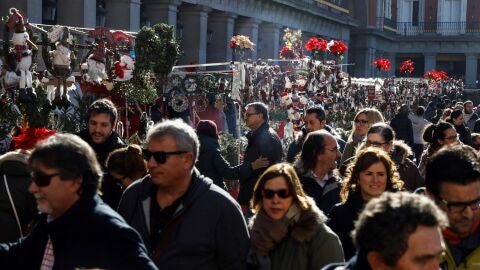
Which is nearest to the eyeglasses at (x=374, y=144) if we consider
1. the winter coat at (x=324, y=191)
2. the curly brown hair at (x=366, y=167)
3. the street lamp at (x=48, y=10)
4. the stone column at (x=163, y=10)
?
the winter coat at (x=324, y=191)

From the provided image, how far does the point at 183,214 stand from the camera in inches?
165

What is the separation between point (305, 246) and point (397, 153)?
271cm

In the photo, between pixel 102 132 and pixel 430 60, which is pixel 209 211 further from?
pixel 430 60

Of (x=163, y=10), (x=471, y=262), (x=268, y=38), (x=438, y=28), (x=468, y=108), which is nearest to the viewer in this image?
(x=471, y=262)

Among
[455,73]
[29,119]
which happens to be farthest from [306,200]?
[455,73]

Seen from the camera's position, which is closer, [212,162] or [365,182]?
[365,182]

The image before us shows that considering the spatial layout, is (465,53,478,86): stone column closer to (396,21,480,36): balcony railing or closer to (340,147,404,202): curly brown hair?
(396,21,480,36): balcony railing

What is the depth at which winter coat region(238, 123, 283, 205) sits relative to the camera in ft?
25.6

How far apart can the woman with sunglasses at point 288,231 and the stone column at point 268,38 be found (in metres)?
30.2

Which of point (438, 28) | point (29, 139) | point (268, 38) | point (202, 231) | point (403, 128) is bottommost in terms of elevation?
point (202, 231)

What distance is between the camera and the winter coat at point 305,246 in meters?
4.43

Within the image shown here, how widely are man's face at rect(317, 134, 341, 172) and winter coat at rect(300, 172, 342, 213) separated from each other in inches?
3.9

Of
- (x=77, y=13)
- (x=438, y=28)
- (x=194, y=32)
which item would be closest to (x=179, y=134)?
(x=77, y=13)

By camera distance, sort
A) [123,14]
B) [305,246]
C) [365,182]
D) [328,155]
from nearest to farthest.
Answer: [305,246] < [365,182] < [328,155] < [123,14]
